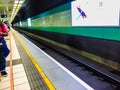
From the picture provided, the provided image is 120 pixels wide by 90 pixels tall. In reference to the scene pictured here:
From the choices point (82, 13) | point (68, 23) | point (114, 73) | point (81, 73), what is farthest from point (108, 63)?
point (68, 23)

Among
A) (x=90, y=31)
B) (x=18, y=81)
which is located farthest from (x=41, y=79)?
(x=90, y=31)

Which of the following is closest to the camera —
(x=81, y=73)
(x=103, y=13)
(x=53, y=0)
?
(x=81, y=73)

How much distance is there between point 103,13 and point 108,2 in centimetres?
44

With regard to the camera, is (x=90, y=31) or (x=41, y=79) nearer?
(x=41, y=79)

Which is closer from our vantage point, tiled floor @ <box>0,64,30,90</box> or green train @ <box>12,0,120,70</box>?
tiled floor @ <box>0,64,30,90</box>

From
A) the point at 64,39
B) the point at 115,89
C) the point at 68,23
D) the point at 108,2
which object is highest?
the point at 108,2

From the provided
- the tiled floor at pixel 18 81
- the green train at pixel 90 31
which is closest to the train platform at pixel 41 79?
the tiled floor at pixel 18 81

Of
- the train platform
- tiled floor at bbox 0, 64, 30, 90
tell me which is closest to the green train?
the train platform

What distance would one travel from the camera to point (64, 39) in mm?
8859

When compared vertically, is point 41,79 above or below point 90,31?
below

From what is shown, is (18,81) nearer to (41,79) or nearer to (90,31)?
(41,79)

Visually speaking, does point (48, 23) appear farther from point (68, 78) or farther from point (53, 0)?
point (68, 78)

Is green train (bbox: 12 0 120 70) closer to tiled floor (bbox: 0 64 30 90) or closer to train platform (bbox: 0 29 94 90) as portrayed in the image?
train platform (bbox: 0 29 94 90)

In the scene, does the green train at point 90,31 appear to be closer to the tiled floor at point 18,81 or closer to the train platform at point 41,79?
the train platform at point 41,79
